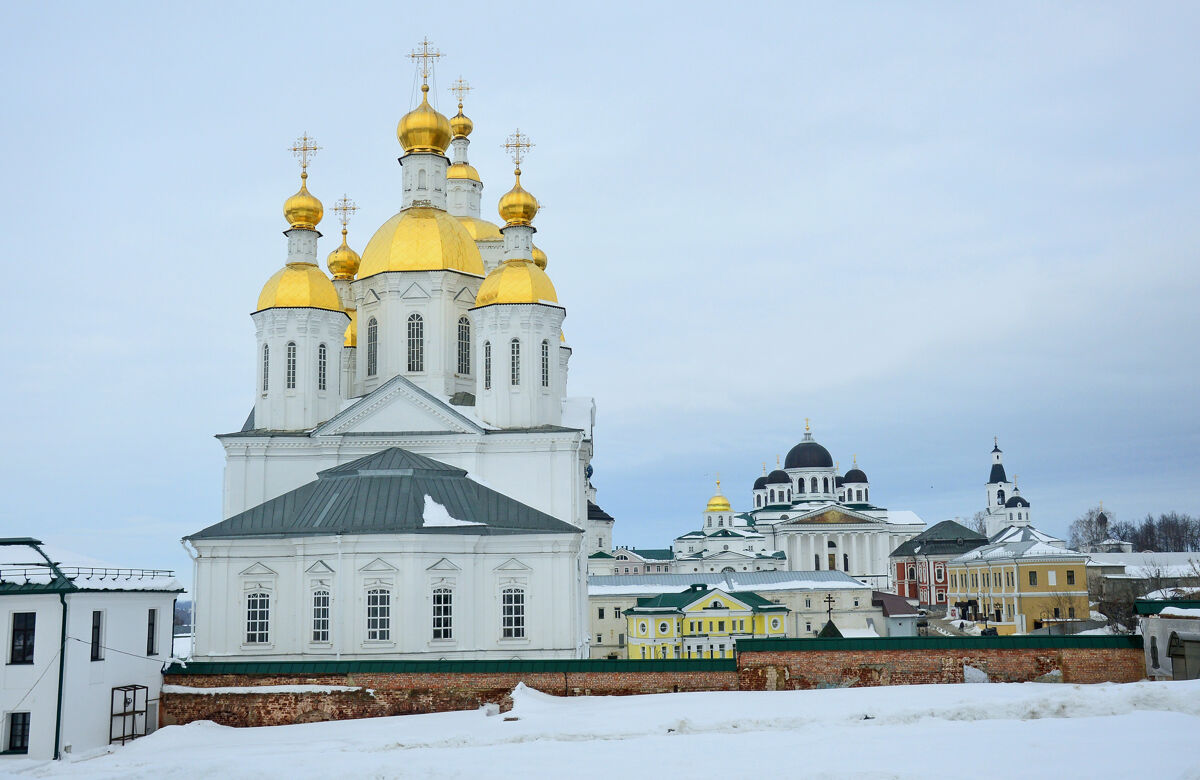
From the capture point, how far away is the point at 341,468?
32000mm

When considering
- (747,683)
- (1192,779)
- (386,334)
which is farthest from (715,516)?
(1192,779)

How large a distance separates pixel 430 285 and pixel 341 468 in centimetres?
762

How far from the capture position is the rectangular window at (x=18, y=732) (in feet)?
67.6

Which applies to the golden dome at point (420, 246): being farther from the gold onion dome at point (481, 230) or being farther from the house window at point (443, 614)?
the house window at point (443, 614)

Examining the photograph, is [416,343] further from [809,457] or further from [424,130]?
[809,457]

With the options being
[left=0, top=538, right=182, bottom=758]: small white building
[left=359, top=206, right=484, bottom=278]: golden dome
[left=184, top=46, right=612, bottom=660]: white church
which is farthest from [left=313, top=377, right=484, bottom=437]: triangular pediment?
[left=0, top=538, right=182, bottom=758]: small white building

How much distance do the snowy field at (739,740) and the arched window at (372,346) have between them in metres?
17.6

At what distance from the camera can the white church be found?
29141 millimetres

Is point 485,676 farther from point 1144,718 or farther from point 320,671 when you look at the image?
point 1144,718

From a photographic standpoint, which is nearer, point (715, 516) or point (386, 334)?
point (386, 334)

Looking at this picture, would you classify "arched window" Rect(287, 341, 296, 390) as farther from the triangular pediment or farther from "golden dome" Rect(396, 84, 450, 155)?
"golden dome" Rect(396, 84, 450, 155)

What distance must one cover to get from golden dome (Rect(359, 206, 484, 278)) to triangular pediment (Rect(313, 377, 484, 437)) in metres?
4.54

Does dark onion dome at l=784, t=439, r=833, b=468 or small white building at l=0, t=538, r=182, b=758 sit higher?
dark onion dome at l=784, t=439, r=833, b=468

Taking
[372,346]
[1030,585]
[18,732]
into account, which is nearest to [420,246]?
[372,346]
